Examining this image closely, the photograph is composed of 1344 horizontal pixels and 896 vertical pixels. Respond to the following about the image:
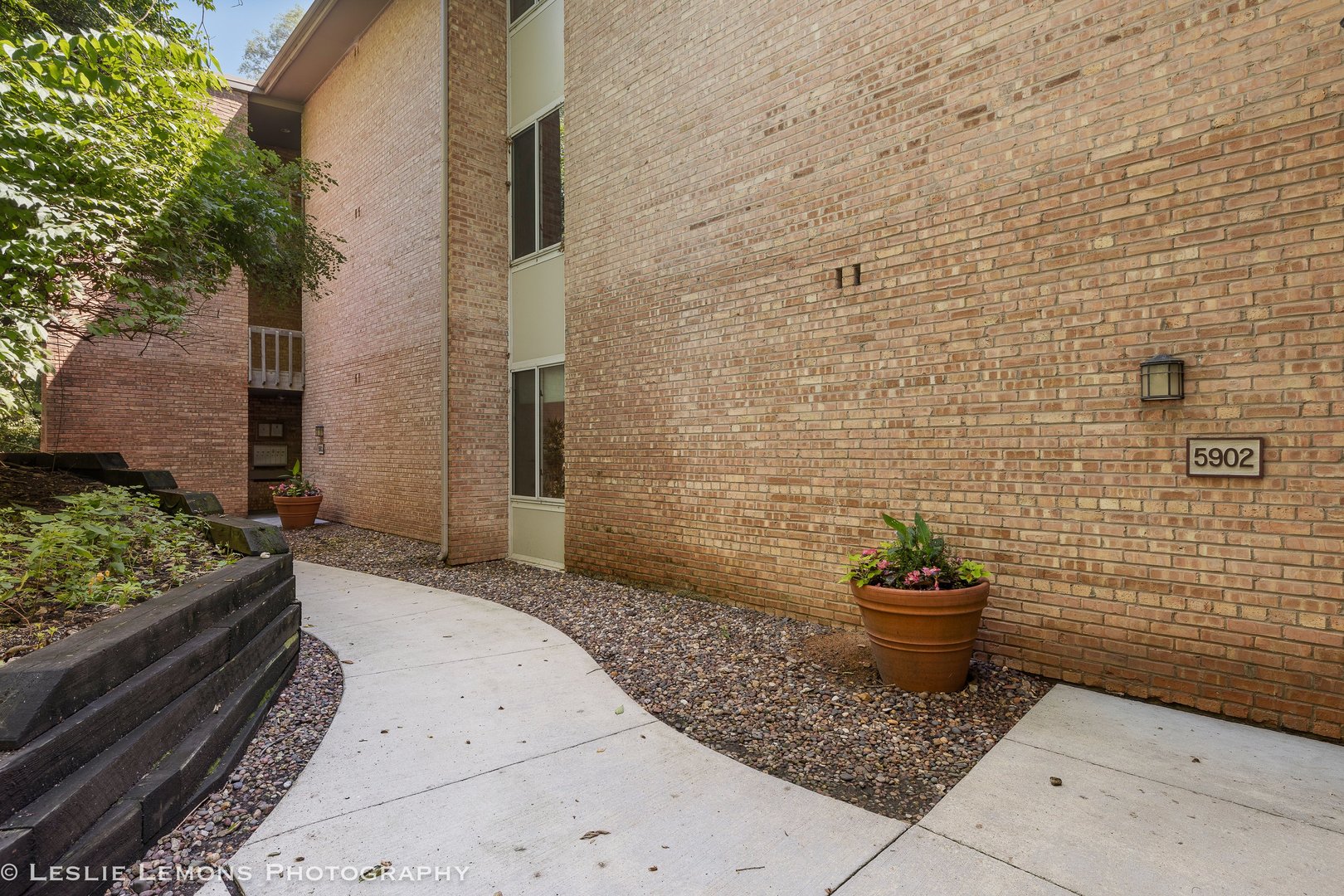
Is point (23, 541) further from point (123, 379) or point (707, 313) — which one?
point (123, 379)

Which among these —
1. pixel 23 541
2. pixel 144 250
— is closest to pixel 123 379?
pixel 144 250

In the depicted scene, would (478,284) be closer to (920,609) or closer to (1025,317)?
(1025,317)

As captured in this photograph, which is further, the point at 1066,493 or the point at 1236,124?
the point at 1066,493

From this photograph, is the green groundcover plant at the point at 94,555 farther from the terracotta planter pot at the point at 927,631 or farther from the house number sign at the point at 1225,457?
the house number sign at the point at 1225,457

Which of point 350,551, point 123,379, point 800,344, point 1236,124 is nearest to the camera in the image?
point 1236,124

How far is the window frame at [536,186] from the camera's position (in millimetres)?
7508

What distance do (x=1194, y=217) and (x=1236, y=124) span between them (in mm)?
450

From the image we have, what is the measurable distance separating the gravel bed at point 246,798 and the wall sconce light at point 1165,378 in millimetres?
4394

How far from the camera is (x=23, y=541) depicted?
3119mm

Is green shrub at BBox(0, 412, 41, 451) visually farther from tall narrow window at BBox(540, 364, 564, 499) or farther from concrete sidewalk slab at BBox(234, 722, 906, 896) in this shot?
concrete sidewalk slab at BBox(234, 722, 906, 896)

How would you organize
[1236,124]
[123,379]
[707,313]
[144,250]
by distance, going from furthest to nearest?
1. [123,379]
2. [707,313]
3. [144,250]
4. [1236,124]

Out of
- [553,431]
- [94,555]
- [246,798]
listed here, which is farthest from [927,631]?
[553,431]

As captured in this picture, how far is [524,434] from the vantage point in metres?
8.08

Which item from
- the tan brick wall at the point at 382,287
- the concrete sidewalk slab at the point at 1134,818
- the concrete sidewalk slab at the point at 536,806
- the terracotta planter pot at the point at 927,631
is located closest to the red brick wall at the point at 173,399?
the tan brick wall at the point at 382,287
